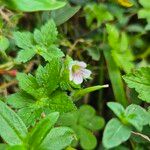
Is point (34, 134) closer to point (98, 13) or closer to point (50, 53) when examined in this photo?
point (50, 53)

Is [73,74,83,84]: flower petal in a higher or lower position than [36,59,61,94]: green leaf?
lower

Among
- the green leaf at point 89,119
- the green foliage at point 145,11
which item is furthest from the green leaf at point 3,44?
the green foliage at point 145,11

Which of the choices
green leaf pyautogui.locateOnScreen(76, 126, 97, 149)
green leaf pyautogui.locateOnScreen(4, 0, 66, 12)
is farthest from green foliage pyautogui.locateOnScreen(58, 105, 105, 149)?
green leaf pyautogui.locateOnScreen(4, 0, 66, 12)

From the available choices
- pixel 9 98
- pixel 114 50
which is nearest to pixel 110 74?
pixel 114 50

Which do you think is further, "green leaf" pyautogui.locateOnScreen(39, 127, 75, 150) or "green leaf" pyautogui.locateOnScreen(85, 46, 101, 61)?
"green leaf" pyautogui.locateOnScreen(85, 46, 101, 61)

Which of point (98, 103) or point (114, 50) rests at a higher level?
point (114, 50)

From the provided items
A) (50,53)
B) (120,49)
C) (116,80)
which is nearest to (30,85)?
(50,53)

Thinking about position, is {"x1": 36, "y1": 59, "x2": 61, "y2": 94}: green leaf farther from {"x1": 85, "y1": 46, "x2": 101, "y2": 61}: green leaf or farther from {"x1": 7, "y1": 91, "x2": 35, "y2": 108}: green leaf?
{"x1": 85, "y1": 46, "x2": 101, "y2": 61}: green leaf

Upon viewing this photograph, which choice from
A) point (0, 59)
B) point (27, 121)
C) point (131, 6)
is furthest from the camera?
point (131, 6)

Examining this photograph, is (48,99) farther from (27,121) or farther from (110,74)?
(110,74)
